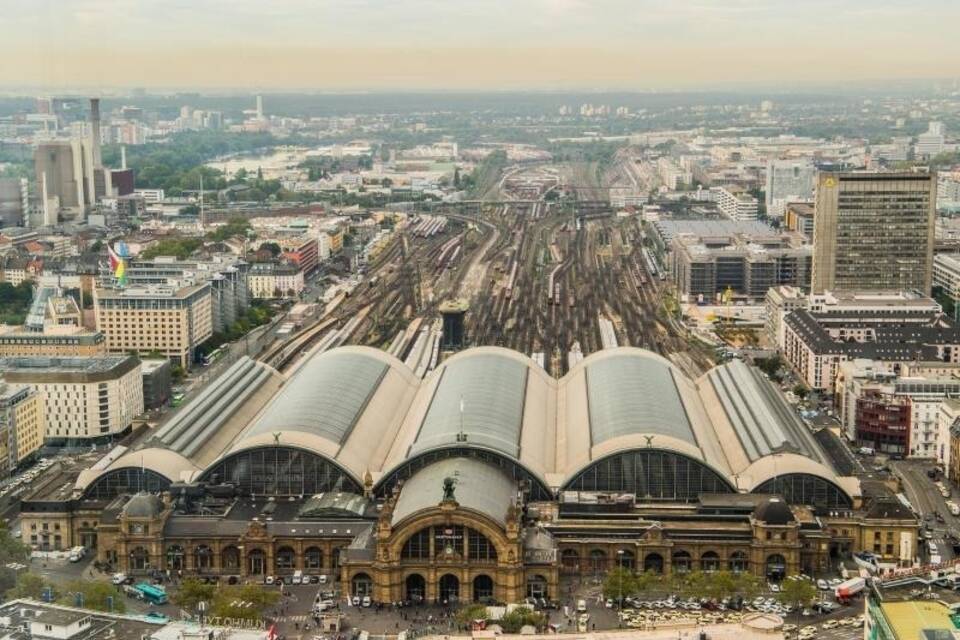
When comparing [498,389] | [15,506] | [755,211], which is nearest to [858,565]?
[498,389]

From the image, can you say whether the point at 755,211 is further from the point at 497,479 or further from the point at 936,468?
the point at 497,479

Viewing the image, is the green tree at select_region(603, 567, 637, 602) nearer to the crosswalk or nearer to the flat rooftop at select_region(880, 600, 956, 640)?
the crosswalk

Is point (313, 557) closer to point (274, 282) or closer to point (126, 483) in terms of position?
point (126, 483)

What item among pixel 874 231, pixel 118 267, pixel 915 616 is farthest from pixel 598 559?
pixel 874 231

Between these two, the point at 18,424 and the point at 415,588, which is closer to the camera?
the point at 415,588

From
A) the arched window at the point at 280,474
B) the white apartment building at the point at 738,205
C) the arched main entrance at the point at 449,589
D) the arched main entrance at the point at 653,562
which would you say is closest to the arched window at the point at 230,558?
the arched window at the point at 280,474

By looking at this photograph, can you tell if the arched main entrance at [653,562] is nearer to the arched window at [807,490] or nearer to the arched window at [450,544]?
the arched window at [450,544]
